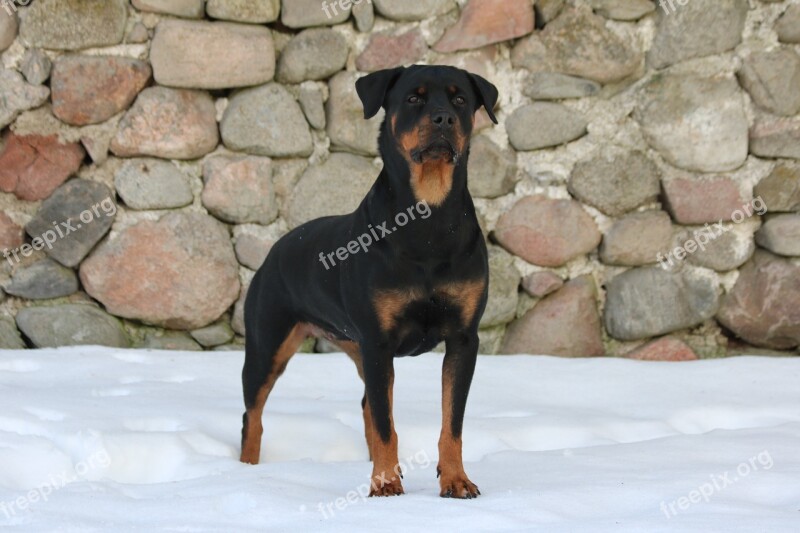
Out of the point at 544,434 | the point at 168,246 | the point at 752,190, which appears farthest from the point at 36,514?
the point at 752,190

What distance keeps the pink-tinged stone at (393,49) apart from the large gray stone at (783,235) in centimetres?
188

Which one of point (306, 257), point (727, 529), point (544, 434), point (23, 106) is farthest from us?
point (23, 106)

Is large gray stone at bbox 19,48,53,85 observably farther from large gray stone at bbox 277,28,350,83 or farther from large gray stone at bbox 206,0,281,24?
large gray stone at bbox 277,28,350,83

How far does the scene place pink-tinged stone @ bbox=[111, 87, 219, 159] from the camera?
15.5 feet

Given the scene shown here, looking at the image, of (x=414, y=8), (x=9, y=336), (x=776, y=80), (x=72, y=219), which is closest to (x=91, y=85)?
(x=72, y=219)

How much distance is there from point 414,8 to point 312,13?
50 centimetres

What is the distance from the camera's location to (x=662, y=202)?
15.8 feet

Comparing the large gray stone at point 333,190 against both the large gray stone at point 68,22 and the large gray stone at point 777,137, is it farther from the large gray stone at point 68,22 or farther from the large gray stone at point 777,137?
the large gray stone at point 777,137

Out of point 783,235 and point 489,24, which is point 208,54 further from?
point 783,235

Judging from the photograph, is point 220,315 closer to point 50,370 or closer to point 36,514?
point 50,370

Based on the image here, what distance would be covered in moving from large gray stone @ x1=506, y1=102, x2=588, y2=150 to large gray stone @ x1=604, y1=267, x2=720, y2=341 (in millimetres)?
765

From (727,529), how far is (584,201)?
2.67 m

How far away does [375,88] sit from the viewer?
305 centimetres

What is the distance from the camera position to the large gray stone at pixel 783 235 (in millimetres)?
4641
